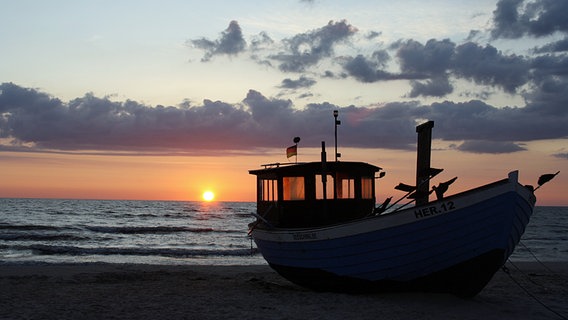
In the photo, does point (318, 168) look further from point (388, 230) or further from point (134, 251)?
point (134, 251)

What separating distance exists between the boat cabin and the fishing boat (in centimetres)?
3

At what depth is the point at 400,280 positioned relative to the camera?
1348 centimetres

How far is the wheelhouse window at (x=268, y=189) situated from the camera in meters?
16.7

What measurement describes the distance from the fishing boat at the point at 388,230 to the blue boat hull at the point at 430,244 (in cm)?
2

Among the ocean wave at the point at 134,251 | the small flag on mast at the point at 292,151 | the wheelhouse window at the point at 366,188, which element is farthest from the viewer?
the ocean wave at the point at 134,251

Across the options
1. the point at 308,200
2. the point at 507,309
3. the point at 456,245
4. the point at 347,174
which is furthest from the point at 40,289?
the point at 507,309

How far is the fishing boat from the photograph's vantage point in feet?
40.8

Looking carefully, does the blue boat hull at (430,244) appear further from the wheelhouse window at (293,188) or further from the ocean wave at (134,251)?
the ocean wave at (134,251)

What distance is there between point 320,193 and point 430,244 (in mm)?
3825

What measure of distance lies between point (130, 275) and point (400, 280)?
418 inches

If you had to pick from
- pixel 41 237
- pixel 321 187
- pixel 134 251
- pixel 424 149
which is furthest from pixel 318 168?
pixel 41 237

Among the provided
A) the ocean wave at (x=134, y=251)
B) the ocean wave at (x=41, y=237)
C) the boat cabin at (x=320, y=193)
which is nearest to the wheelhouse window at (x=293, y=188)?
the boat cabin at (x=320, y=193)

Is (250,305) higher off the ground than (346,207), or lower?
lower

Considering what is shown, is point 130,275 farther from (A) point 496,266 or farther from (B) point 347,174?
(A) point 496,266
